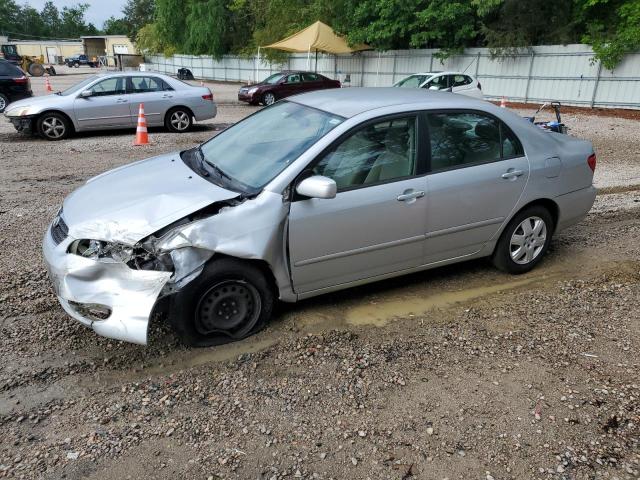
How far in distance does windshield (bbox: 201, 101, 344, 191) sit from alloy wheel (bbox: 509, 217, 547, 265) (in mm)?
1997

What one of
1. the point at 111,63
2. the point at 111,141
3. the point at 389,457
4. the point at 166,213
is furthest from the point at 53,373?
the point at 111,63

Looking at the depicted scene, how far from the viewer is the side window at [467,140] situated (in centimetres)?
401

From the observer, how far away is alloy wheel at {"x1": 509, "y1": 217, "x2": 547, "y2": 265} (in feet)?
14.9

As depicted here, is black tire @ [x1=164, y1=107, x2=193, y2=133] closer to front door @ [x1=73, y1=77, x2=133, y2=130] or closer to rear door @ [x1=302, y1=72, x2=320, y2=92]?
front door @ [x1=73, y1=77, x2=133, y2=130]

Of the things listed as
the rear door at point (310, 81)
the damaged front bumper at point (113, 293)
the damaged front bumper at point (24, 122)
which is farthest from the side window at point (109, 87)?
the rear door at point (310, 81)

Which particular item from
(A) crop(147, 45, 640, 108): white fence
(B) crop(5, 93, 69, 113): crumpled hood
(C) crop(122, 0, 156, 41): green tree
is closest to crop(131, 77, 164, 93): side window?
(B) crop(5, 93, 69, 113): crumpled hood

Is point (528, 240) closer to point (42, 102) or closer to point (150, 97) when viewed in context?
point (150, 97)

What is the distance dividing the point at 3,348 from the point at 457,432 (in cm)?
296

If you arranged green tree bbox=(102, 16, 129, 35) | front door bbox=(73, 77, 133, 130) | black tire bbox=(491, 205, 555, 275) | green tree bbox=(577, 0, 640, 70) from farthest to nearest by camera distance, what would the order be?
green tree bbox=(102, 16, 129, 35) < green tree bbox=(577, 0, 640, 70) < front door bbox=(73, 77, 133, 130) < black tire bbox=(491, 205, 555, 275)

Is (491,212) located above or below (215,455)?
above

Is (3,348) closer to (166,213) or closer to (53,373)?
(53,373)

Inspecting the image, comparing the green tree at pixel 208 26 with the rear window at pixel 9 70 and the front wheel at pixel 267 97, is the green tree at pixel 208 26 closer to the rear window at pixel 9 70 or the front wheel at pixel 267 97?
the front wheel at pixel 267 97

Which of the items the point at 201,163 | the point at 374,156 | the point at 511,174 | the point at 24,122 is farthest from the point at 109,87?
the point at 511,174

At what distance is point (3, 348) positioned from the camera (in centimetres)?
341
